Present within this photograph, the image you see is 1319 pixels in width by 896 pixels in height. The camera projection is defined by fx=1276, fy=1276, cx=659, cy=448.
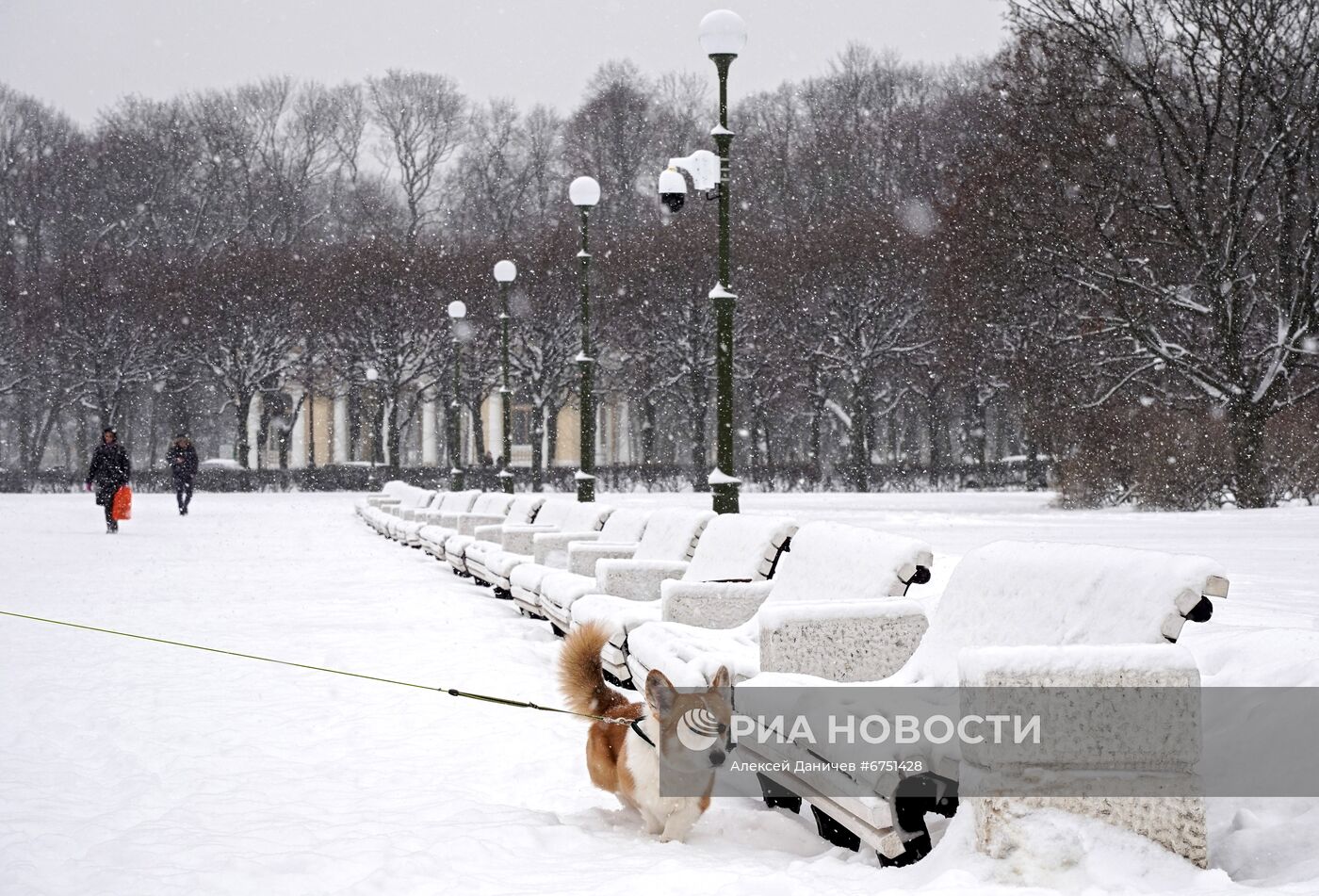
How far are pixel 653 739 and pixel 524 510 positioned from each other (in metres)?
11.9

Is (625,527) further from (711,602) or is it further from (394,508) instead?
(394,508)

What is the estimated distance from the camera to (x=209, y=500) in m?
39.7

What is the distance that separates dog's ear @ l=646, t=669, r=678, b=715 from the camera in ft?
15.8

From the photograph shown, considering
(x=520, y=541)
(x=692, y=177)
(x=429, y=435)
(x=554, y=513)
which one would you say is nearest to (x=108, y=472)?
(x=554, y=513)

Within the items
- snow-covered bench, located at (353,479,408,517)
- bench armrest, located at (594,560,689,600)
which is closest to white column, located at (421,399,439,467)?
snow-covered bench, located at (353,479,408,517)

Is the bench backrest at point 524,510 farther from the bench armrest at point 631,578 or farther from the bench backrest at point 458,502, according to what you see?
the bench armrest at point 631,578

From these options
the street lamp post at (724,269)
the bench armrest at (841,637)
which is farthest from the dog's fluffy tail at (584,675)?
the street lamp post at (724,269)

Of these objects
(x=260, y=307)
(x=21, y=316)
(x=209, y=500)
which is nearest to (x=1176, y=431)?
(x=209, y=500)

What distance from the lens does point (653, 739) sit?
5.03 meters

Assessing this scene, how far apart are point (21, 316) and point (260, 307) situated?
9.59 m

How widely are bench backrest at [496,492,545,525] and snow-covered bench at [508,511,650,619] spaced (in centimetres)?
277

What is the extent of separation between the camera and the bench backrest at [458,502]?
21.0 meters

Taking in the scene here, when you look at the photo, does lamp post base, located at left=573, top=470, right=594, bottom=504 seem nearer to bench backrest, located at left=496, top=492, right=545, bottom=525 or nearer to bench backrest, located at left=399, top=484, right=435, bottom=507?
bench backrest, located at left=496, top=492, right=545, bottom=525

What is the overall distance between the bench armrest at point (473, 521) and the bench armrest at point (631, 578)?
8678 millimetres
